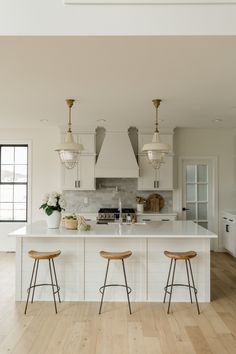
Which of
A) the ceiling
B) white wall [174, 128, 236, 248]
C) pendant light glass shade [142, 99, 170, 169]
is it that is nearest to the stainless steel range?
white wall [174, 128, 236, 248]

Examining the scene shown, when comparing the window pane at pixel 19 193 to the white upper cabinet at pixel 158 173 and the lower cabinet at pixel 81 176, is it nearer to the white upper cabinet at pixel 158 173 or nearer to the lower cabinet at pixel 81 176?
the lower cabinet at pixel 81 176

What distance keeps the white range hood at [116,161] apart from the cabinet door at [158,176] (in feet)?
0.67

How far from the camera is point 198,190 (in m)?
7.50

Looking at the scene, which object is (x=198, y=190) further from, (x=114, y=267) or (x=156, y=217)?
(x=114, y=267)

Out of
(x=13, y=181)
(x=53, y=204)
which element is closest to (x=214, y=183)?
(x=53, y=204)

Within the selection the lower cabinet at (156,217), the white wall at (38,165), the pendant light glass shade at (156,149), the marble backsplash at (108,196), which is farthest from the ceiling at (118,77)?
the lower cabinet at (156,217)

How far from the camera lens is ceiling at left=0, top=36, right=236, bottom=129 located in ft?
9.57

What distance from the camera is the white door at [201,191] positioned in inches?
293

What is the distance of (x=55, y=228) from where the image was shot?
463 cm

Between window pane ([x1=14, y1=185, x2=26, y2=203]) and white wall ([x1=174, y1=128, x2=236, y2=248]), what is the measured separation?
135 inches

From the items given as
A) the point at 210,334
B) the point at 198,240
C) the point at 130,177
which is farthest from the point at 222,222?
the point at 210,334

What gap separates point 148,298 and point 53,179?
3751 millimetres

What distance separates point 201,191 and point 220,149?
3.29ft

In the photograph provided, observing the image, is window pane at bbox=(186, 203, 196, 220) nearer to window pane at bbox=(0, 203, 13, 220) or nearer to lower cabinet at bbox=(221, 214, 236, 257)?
lower cabinet at bbox=(221, 214, 236, 257)
